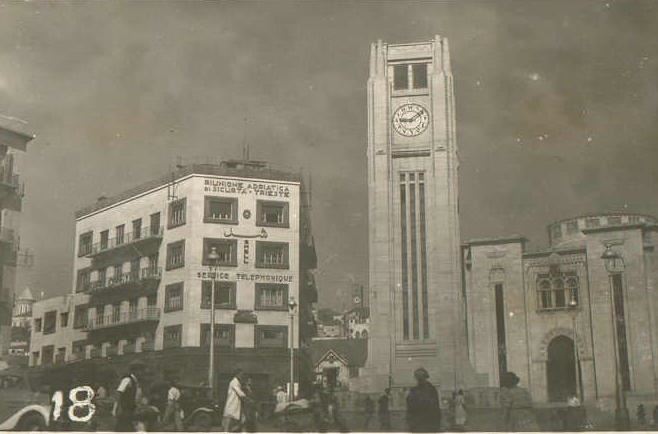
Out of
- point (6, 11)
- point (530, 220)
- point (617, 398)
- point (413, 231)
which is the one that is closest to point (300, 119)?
point (413, 231)

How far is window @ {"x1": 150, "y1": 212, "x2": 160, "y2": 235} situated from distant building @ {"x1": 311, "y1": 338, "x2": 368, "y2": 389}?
2.34m

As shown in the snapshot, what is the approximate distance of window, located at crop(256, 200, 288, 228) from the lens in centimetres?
916

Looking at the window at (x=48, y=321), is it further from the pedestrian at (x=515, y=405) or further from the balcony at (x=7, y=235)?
the pedestrian at (x=515, y=405)

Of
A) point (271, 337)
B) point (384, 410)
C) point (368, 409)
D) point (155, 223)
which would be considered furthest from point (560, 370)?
point (155, 223)

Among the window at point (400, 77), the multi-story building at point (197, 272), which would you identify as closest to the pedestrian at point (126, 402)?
the multi-story building at point (197, 272)

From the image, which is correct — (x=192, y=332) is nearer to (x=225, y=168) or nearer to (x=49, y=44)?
(x=225, y=168)

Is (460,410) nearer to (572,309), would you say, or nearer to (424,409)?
(424,409)

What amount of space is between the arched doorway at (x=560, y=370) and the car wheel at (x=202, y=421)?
12.0ft

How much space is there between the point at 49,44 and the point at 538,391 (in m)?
7.25

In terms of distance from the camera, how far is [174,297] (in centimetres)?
891

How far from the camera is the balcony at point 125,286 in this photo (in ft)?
29.7

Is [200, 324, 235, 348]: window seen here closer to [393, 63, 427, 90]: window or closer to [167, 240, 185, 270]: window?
[167, 240, 185, 270]: window

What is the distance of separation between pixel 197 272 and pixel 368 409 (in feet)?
8.11

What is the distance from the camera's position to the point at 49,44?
32.4 feet
